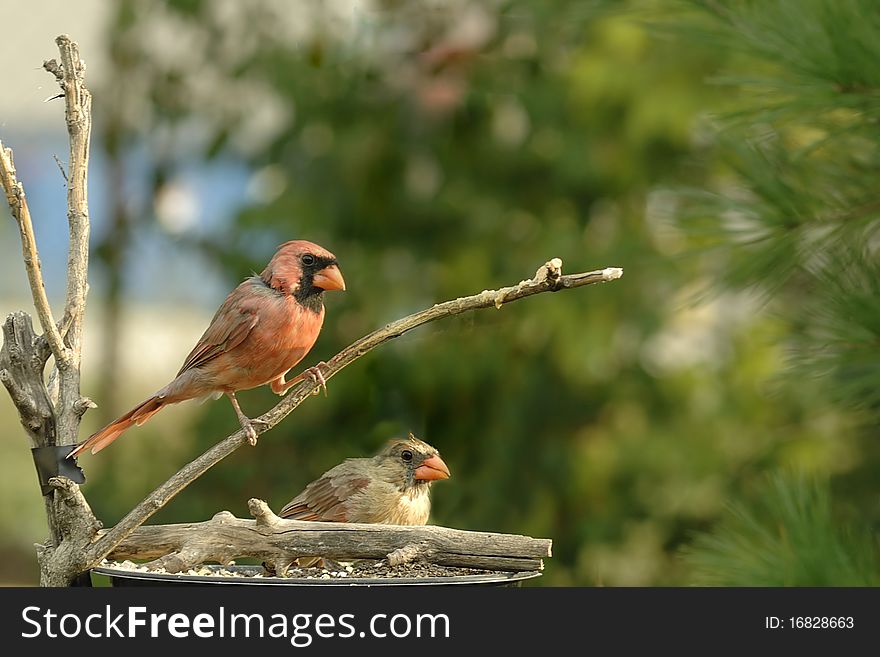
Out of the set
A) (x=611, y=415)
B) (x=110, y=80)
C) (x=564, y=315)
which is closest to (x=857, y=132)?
(x=564, y=315)

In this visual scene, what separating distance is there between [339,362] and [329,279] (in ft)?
0.20

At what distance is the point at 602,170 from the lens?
2.71 metres

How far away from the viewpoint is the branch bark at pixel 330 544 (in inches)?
34.2

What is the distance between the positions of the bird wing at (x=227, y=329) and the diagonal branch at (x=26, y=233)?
12 centimetres

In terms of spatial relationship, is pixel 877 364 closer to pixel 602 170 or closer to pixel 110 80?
pixel 602 170

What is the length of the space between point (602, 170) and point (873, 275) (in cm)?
136

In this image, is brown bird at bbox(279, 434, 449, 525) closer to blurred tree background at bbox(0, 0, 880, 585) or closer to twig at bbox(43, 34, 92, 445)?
twig at bbox(43, 34, 92, 445)

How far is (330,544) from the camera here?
876mm

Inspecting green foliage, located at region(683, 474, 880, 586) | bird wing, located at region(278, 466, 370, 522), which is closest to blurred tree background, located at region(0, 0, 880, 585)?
green foliage, located at region(683, 474, 880, 586)
